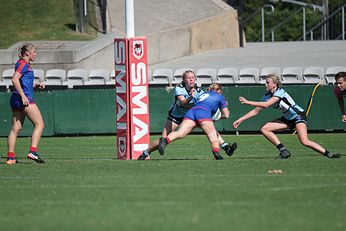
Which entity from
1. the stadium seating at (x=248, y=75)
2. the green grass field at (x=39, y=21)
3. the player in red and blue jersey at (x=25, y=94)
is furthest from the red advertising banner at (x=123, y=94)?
the green grass field at (x=39, y=21)

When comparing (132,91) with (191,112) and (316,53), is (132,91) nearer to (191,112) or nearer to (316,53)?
(191,112)

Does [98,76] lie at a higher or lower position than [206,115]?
higher

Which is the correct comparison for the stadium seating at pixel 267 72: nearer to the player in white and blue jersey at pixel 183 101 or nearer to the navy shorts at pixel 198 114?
the player in white and blue jersey at pixel 183 101

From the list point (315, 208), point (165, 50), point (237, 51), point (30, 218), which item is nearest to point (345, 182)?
point (315, 208)

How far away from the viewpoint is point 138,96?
18.4 m

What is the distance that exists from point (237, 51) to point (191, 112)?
83.7ft

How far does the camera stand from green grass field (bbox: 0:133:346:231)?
10016 mm

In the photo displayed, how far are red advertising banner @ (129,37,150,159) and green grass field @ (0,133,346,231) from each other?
60 cm

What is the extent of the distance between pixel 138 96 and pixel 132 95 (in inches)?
4.7

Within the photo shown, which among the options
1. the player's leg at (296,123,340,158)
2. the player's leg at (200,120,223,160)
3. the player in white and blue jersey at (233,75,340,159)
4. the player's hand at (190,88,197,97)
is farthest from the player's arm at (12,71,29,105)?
the player's leg at (296,123,340,158)

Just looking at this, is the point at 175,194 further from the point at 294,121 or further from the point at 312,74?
the point at 312,74

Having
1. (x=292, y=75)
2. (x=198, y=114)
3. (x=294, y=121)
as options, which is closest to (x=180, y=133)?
(x=198, y=114)

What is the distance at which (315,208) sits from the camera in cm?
1075

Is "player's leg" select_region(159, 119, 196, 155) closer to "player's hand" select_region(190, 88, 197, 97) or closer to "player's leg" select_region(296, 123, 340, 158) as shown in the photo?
"player's hand" select_region(190, 88, 197, 97)
